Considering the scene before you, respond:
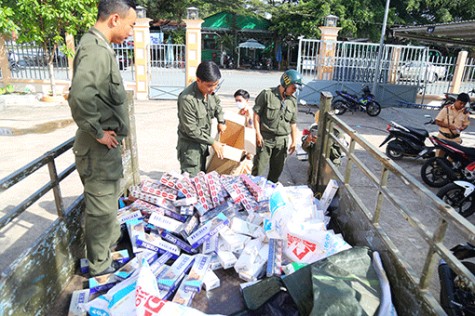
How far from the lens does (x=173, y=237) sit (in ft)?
9.14

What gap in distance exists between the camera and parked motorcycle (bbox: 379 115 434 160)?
579cm

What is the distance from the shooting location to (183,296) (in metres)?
2.22

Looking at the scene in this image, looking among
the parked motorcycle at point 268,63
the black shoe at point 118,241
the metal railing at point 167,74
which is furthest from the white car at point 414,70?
the parked motorcycle at point 268,63

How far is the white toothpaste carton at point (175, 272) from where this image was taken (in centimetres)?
229

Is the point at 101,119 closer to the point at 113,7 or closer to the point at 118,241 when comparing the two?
the point at 113,7

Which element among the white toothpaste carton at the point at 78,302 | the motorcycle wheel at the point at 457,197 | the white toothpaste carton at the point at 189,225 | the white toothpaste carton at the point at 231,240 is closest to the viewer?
the white toothpaste carton at the point at 78,302

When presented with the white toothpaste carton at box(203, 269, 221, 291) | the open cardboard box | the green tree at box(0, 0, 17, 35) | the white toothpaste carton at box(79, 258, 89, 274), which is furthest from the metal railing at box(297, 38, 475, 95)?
the white toothpaste carton at box(79, 258, 89, 274)

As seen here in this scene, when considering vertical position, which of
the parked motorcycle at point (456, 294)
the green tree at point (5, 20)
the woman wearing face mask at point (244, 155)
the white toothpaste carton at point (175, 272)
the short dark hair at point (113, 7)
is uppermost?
the green tree at point (5, 20)

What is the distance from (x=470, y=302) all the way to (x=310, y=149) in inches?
115

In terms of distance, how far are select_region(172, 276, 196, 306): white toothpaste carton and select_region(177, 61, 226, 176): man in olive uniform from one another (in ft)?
4.58

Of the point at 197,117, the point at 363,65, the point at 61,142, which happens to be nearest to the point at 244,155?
the point at 197,117

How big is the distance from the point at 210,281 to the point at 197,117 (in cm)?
158

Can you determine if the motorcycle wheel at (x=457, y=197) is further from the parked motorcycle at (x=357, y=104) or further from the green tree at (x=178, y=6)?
the green tree at (x=178, y=6)

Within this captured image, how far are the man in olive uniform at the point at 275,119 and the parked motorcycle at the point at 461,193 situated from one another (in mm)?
1962
